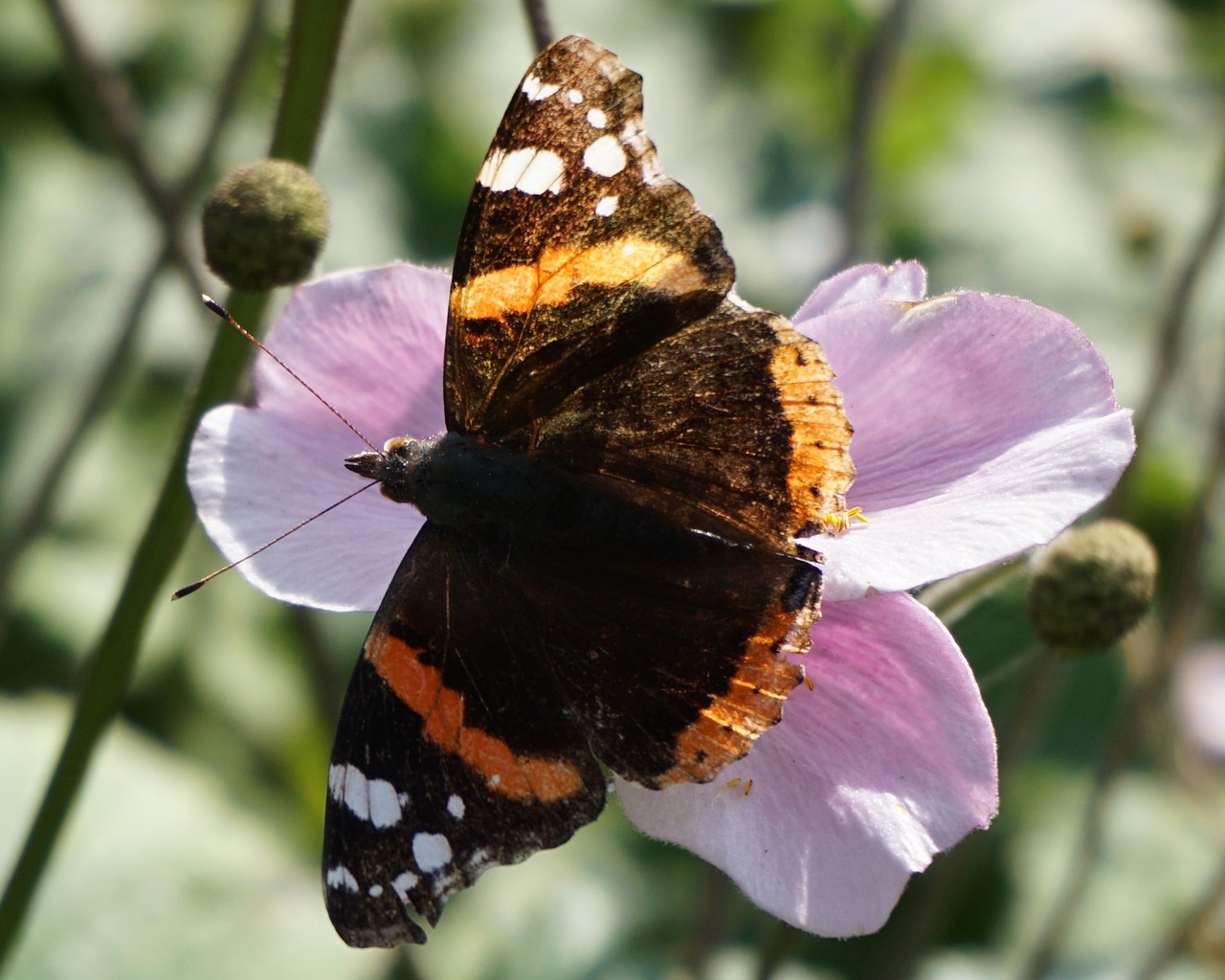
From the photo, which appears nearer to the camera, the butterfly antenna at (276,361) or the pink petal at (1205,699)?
the butterfly antenna at (276,361)

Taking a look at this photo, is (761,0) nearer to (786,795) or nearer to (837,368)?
(837,368)

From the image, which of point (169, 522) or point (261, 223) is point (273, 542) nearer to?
point (169, 522)

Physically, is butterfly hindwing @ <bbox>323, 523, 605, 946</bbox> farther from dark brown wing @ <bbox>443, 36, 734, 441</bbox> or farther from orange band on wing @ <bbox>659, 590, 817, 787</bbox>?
dark brown wing @ <bbox>443, 36, 734, 441</bbox>

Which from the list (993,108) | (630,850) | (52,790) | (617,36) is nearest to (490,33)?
(617,36)

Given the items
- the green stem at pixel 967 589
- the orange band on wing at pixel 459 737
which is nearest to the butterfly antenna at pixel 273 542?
the orange band on wing at pixel 459 737

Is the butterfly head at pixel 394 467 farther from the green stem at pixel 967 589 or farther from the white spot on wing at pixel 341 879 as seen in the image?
the green stem at pixel 967 589

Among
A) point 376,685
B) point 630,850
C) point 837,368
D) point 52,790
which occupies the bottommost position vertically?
point 630,850

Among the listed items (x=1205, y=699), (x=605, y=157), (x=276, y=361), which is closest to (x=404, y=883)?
(x=276, y=361)

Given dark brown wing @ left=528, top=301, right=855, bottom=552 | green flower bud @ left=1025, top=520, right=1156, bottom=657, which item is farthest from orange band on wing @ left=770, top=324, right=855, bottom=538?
green flower bud @ left=1025, top=520, right=1156, bottom=657
